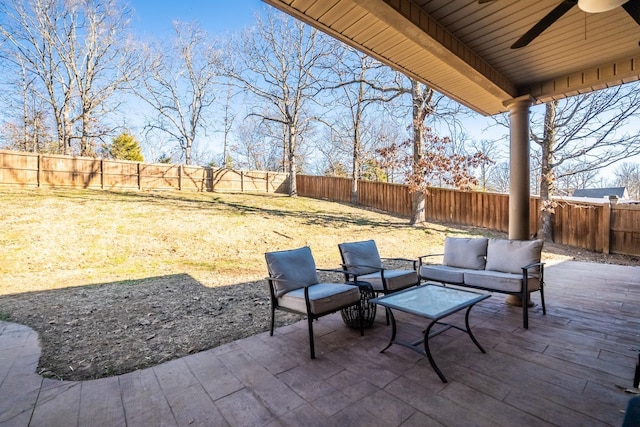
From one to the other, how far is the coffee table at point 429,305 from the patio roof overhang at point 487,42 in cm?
224

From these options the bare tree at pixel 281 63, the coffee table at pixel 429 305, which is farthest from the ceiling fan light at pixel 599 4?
the bare tree at pixel 281 63

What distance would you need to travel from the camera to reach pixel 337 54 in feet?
39.5

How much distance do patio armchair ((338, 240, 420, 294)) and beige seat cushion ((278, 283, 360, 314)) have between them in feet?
1.44

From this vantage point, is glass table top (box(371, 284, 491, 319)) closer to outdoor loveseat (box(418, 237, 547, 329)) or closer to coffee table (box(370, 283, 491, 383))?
coffee table (box(370, 283, 491, 383))

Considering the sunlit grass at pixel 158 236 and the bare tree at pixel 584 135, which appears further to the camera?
the bare tree at pixel 584 135

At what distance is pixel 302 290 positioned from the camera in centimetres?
307

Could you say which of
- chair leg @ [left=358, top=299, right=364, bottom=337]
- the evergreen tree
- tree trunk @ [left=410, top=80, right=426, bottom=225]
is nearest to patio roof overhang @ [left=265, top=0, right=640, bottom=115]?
chair leg @ [left=358, top=299, right=364, bottom=337]

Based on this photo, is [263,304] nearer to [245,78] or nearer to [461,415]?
[461,415]

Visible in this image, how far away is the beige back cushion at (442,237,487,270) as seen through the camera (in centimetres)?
424

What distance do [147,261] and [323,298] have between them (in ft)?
15.9

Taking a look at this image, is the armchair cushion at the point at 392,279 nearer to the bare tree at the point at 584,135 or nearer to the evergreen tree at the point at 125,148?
the bare tree at the point at 584,135

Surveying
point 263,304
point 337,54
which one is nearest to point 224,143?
point 337,54

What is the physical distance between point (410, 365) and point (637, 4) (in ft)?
9.76

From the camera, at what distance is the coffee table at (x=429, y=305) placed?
2.35m
